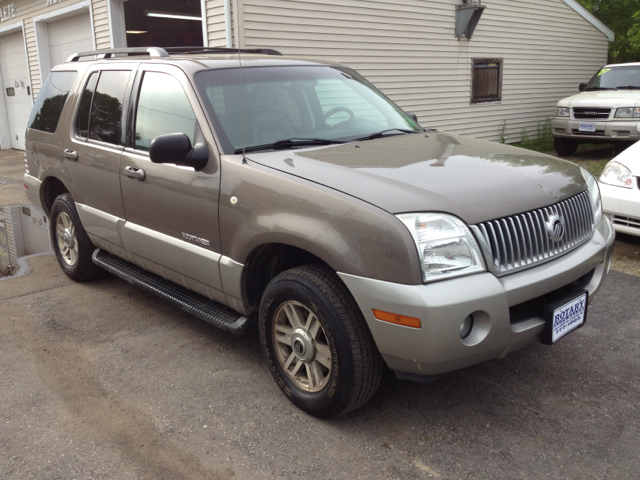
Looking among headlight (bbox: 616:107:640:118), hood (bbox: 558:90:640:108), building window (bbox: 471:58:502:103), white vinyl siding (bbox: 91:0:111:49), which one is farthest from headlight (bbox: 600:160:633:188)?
white vinyl siding (bbox: 91:0:111:49)

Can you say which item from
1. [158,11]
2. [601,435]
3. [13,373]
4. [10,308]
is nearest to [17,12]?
[158,11]

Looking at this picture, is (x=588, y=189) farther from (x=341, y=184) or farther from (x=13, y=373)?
(x=13, y=373)

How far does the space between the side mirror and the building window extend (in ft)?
34.6

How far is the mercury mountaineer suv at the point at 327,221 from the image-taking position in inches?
104

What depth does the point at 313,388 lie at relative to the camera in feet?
10.2

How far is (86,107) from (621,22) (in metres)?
19.1

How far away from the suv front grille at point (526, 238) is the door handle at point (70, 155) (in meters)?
3.38

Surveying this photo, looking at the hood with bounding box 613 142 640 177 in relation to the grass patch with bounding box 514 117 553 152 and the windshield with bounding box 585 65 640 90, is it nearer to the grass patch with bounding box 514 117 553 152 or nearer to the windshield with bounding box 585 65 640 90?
the windshield with bounding box 585 65 640 90

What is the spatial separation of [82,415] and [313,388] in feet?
4.13

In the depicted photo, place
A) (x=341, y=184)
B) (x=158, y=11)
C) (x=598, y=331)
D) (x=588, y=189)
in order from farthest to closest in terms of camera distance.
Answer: (x=158, y=11)
(x=598, y=331)
(x=588, y=189)
(x=341, y=184)

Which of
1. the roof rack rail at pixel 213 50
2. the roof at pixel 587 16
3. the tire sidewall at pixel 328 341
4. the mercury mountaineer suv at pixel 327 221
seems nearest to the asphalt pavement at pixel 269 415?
the tire sidewall at pixel 328 341

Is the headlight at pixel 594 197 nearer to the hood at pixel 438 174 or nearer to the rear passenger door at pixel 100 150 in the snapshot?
the hood at pixel 438 174

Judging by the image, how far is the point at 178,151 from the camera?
3326mm

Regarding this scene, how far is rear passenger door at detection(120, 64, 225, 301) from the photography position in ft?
11.5
